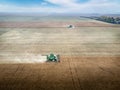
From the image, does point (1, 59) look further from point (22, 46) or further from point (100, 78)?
point (100, 78)

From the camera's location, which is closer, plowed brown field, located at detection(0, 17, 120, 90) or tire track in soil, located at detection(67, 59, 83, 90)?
tire track in soil, located at detection(67, 59, 83, 90)

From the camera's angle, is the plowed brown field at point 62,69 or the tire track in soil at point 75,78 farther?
the plowed brown field at point 62,69

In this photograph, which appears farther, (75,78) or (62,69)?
(62,69)

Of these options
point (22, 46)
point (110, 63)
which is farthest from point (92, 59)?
point (22, 46)

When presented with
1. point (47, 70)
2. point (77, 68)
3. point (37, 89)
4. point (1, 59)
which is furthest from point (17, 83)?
point (1, 59)

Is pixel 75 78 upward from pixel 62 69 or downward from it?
downward

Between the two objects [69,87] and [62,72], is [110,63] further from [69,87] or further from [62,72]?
[69,87]

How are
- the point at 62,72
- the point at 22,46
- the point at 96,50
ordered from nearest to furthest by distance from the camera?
the point at 62,72, the point at 96,50, the point at 22,46

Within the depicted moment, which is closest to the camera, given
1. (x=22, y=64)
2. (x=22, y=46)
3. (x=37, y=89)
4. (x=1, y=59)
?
(x=37, y=89)

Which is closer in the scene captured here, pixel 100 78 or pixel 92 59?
pixel 100 78

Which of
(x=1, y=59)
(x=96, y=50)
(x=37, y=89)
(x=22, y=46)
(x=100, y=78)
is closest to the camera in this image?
(x=37, y=89)
